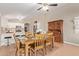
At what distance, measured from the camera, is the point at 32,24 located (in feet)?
5.90

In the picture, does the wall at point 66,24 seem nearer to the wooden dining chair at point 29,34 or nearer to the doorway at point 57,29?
the doorway at point 57,29

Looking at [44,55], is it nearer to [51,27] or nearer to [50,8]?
[51,27]

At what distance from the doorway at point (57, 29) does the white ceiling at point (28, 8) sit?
171 millimetres

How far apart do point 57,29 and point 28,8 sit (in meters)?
0.61

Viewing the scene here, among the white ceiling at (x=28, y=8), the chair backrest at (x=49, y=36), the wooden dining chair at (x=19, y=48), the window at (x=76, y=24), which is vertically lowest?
the wooden dining chair at (x=19, y=48)

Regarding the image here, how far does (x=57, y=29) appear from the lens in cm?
188

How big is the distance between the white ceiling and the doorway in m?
0.17

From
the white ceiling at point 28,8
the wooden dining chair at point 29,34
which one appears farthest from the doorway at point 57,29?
the wooden dining chair at point 29,34

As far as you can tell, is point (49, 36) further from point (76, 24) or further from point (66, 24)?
point (76, 24)

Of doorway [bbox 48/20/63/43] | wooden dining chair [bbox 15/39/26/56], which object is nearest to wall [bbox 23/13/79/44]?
doorway [bbox 48/20/63/43]

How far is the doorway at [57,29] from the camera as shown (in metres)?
1.83

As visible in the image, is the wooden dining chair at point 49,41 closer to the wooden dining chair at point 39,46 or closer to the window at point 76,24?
the wooden dining chair at point 39,46

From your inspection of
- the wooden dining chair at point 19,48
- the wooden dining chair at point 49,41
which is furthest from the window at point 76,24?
the wooden dining chair at point 19,48

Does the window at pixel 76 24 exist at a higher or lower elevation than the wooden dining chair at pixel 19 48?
higher
